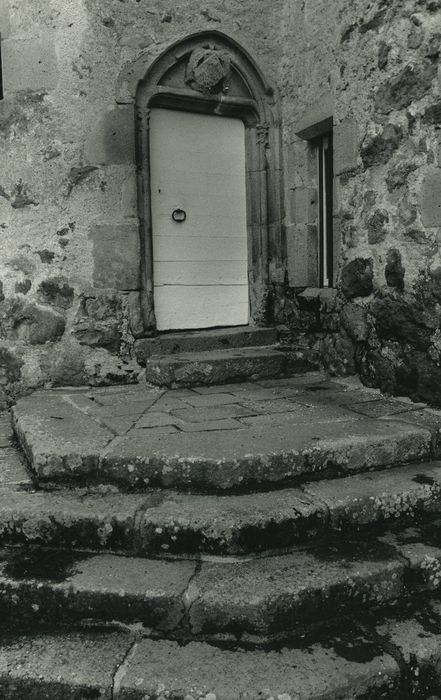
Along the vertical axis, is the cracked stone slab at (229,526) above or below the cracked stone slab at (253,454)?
below

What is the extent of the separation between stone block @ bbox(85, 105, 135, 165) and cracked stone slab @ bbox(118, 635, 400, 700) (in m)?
3.38

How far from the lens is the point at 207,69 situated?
4.63 m

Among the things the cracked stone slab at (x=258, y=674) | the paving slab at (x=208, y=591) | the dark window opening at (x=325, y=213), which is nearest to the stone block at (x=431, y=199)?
the dark window opening at (x=325, y=213)

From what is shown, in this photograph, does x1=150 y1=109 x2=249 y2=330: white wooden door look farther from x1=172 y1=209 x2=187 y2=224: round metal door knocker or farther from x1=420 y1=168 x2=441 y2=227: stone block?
x1=420 y1=168 x2=441 y2=227: stone block

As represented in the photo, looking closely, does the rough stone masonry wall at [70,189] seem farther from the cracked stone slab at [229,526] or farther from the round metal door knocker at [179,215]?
the cracked stone slab at [229,526]

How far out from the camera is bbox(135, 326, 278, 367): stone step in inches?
177

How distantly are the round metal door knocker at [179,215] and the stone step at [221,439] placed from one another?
161 cm

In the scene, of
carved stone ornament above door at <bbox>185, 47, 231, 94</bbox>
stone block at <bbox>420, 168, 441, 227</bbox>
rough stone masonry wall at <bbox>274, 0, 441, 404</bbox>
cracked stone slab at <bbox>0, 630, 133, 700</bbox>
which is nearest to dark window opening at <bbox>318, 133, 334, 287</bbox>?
rough stone masonry wall at <bbox>274, 0, 441, 404</bbox>

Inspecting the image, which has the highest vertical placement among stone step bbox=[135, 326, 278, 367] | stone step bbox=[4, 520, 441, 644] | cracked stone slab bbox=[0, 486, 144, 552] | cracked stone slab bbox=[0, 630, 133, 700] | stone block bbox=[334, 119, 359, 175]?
stone block bbox=[334, 119, 359, 175]

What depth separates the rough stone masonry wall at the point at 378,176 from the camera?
3410 millimetres

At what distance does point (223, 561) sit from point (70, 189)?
9.85ft

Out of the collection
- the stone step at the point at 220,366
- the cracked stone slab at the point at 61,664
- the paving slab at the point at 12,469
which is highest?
the stone step at the point at 220,366

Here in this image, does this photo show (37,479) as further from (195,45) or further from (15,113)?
(195,45)

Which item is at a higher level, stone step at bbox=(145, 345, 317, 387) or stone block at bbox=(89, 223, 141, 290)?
stone block at bbox=(89, 223, 141, 290)
